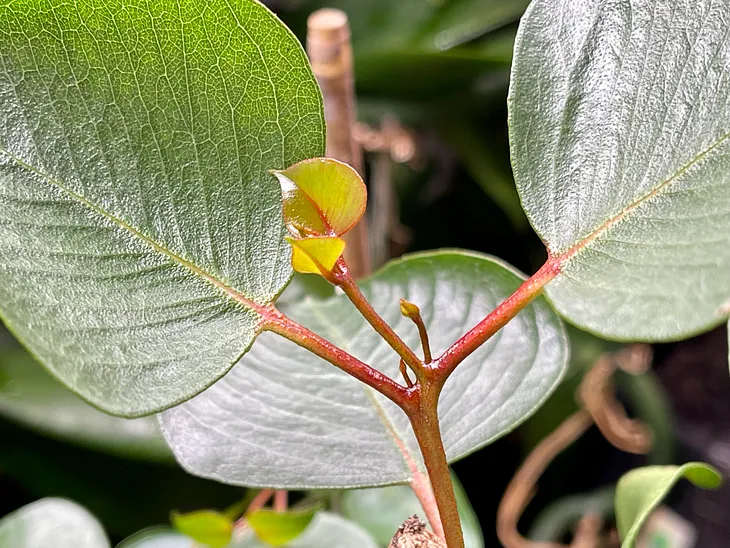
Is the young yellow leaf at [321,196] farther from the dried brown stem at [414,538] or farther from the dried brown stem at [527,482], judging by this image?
the dried brown stem at [527,482]

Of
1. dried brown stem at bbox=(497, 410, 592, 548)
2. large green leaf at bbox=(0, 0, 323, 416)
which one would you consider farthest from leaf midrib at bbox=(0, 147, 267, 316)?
dried brown stem at bbox=(497, 410, 592, 548)

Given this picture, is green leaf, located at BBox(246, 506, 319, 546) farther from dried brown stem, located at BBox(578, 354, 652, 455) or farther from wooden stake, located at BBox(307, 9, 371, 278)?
dried brown stem, located at BBox(578, 354, 652, 455)

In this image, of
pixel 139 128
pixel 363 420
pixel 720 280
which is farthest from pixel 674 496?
pixel 139 128

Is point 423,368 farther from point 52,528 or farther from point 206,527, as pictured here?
point 52,528

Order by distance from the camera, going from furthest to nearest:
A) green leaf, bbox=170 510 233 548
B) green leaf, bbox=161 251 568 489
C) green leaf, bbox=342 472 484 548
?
green leaf, bbox=342 472 484 548
green leaf, bbox=170 510 233 548
green leaf, bbox=161 251 568 489

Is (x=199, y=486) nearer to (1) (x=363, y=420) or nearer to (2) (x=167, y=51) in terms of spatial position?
(1) (x=363, y=420)

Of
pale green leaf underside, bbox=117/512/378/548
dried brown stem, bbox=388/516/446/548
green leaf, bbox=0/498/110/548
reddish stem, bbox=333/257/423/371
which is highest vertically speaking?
reddish stem, bbox=333/257/423/371
